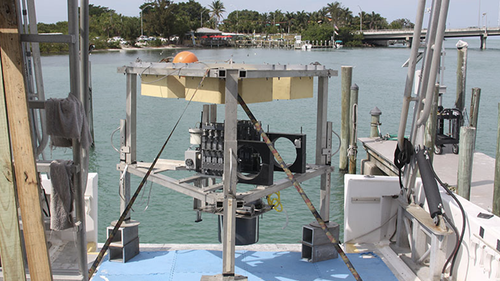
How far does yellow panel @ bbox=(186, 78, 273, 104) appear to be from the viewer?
18.9ft

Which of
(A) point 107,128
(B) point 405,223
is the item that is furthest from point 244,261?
(A) point 107,128

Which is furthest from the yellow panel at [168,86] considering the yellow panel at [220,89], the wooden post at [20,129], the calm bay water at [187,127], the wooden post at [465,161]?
the wooden post at [465,161]

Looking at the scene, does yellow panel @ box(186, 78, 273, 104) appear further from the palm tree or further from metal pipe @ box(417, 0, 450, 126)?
the palm tree

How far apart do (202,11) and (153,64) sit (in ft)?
464

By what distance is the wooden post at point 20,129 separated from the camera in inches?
140

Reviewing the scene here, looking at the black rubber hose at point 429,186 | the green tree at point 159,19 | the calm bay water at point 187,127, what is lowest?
the calm bay water at point 187,127

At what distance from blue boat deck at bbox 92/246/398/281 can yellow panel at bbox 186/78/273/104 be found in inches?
83.1

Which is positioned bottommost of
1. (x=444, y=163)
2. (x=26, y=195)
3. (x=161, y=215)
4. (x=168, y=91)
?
(x=161, y=215)

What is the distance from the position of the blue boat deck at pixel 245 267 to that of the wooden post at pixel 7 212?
277cm

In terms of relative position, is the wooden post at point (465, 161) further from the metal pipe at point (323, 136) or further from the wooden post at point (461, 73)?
the wooden post at point (461, 73)

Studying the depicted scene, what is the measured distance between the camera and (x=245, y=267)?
658 centimetres

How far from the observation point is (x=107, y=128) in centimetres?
2453

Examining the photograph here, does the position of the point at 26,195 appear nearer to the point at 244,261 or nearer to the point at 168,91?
the point at 168,91

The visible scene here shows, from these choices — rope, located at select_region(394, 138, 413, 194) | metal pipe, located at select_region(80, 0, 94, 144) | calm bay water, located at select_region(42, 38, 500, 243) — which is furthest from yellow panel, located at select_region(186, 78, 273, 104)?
rope, located at select_region(394, 138, 413, 194)
